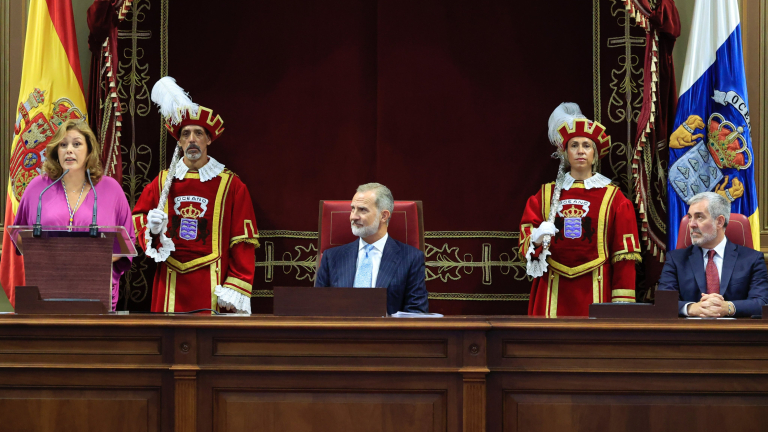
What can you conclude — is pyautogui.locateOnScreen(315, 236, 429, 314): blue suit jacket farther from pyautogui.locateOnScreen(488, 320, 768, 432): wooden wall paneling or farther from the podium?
the podium

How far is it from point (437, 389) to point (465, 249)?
2.45 m

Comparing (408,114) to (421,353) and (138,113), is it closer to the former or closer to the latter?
(138,113)

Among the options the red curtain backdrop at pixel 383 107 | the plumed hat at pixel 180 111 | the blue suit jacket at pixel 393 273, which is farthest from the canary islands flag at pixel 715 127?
the plumed hat at pixel 180 111

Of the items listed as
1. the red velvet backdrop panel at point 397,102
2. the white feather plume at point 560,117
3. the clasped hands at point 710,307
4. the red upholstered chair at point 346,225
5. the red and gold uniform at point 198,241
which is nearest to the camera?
the clasped hands at point 710,307

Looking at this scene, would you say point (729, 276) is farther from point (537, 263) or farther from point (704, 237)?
point (537, 263)

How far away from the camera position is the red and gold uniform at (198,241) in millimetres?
4082

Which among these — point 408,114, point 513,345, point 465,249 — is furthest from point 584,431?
point 408,114

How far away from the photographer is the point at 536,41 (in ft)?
15.2

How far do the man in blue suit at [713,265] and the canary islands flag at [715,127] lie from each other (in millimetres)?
711

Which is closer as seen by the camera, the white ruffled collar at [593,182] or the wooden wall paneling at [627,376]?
the wooden wall paneling at [627,376]

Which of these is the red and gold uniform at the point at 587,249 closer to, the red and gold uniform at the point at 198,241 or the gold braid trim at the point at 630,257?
the gold braid trim at the point at 630,257

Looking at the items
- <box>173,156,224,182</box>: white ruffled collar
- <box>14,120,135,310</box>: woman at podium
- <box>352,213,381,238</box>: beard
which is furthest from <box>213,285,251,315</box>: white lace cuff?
<box>352,213,381,238</box>: beard

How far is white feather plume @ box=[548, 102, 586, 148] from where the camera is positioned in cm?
420

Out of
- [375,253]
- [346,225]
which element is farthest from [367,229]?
[346,225]
